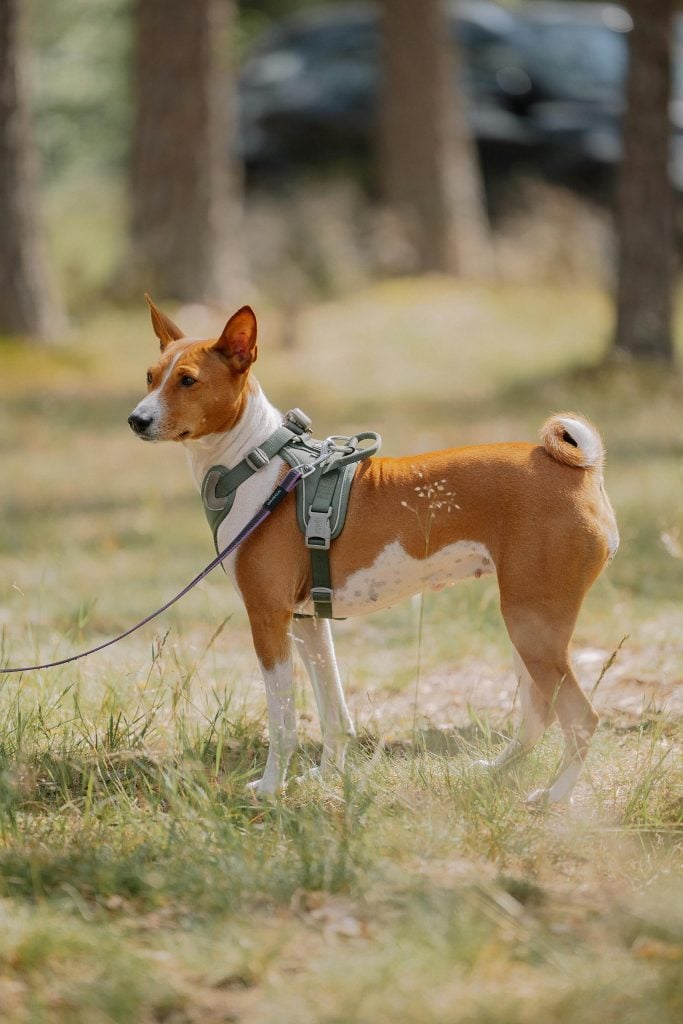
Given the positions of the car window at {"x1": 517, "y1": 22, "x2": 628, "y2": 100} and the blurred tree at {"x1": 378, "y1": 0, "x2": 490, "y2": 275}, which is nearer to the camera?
the blurred tree at {"x1": 378, "y1": 0, "x2": 490, "y2": 275}

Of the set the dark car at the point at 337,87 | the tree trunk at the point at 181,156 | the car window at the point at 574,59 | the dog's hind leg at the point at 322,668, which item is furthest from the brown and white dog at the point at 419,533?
the car window at the point at 574,59

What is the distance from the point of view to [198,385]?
3.99 metres

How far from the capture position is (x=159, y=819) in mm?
3631

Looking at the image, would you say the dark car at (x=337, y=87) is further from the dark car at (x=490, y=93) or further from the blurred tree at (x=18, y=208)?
the blurred tree at (x=18, y=208)

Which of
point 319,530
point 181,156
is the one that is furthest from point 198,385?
point 181,156

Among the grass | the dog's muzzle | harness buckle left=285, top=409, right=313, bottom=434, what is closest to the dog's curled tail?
harness buckle left=285, top=409, right=313, bottom=434

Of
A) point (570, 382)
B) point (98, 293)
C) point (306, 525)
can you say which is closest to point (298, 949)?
point (306, 525)

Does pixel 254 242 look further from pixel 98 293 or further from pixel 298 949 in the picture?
pixel 298 949

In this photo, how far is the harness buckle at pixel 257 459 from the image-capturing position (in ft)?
13.5

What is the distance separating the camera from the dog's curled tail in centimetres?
387

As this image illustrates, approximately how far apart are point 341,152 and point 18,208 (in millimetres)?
8811

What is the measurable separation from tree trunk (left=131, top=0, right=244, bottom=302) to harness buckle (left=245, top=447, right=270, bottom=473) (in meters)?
9.53

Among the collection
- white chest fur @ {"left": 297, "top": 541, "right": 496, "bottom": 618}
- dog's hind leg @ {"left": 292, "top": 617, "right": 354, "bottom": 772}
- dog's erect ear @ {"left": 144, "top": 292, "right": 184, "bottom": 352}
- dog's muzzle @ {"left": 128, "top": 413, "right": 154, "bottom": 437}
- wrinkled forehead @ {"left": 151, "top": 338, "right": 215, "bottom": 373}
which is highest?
dog's erect ear @ {"left": 144, "top": 292, "right": 184, "bottom": 352}

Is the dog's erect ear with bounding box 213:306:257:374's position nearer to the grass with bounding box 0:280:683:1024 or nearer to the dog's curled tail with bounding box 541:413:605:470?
the grass with bounding box 0:280:683:1024
